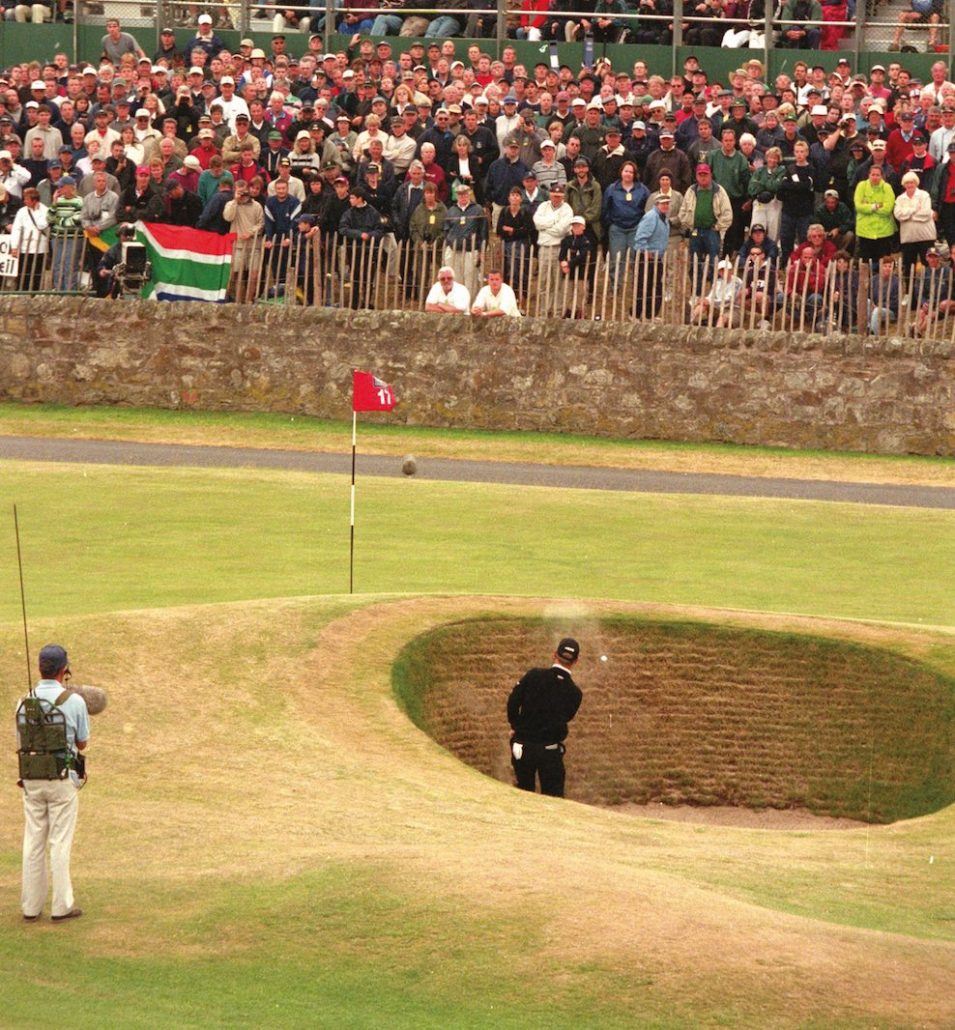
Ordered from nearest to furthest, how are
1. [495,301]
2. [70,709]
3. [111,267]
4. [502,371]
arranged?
[70,709] < [495,301] < [502,371] < [111,267]

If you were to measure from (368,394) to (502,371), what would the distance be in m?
11.5

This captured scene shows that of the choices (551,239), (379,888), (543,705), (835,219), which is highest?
(835,219)

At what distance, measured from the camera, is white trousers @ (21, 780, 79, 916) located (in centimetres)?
1082

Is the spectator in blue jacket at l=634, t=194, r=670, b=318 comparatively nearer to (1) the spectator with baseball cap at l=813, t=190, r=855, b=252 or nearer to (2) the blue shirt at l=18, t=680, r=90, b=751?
(1) the spectator with baseball cap at l=813, t=190, r=855, b=252

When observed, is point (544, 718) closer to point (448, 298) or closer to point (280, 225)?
point (448, 298)

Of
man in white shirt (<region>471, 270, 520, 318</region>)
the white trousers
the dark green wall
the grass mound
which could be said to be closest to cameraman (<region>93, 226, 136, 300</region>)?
man in white shirt (<region>471, 270, 520, 318</region>)

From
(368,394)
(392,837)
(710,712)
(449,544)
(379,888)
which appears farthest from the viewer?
(449,544)

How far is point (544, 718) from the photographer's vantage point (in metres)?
15.4

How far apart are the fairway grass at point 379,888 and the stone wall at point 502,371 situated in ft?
52.9

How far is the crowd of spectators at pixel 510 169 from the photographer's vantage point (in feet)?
98.3

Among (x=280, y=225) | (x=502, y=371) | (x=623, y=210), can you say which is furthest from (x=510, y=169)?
(x=280, y=225)

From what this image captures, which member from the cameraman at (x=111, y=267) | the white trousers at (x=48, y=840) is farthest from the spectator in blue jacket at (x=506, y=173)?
the white trousers at (x=48, y=840)

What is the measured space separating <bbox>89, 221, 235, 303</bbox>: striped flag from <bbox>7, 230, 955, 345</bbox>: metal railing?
242 mm

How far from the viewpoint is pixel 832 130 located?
3064cm
